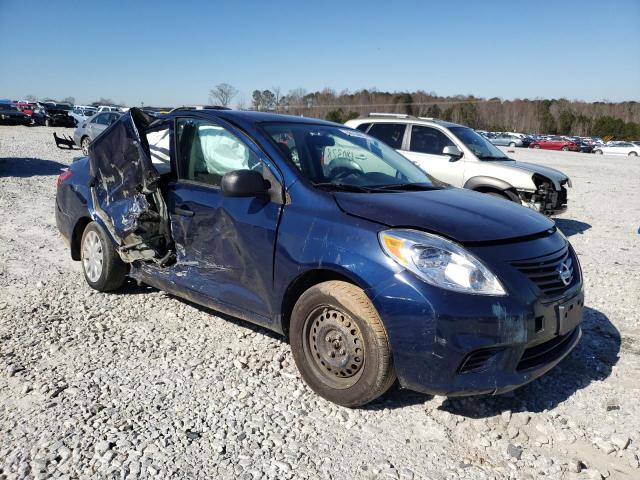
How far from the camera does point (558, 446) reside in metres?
2.89

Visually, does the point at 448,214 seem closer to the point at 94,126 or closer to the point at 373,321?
the point at 373,321

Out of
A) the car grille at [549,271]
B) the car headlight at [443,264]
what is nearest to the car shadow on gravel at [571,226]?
the car grille at [549,271]

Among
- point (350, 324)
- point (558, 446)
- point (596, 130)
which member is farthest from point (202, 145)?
point (596, 130)

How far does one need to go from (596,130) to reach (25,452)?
80.6 meters

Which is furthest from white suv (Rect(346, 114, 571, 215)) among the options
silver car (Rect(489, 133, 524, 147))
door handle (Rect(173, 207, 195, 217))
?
silver car (Rect(489, 133, 524, 147))

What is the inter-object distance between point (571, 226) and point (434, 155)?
2795mm

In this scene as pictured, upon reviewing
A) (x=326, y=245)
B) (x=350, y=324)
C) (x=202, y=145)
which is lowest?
(x=350, y=324)

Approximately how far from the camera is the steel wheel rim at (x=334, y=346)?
3021mm

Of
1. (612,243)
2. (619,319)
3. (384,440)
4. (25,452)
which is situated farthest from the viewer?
(612,243)

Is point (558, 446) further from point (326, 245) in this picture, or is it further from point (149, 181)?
point (149, 181)

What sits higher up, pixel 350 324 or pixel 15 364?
pixel 350 324

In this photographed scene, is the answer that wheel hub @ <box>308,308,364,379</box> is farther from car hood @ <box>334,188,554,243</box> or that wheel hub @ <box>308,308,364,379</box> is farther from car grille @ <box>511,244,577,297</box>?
car grille @ <box>511,244,577,297</box>

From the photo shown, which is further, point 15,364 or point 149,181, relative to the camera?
point 149,181

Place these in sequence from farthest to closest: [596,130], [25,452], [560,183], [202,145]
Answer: [596,130]
[560,183]
[202,145]
[25,452]
